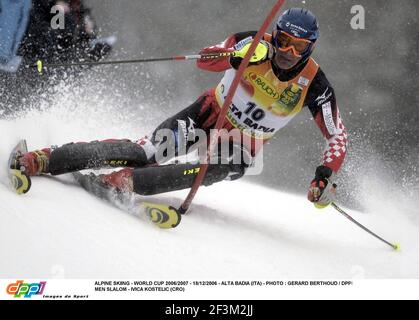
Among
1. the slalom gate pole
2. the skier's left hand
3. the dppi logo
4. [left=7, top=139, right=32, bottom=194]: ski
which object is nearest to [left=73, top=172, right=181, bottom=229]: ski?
the slalom gate pole

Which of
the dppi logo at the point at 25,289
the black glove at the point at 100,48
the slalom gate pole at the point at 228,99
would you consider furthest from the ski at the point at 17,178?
the black glove at the point at 100,48

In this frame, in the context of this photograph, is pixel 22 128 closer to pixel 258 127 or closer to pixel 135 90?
pixel 258 127

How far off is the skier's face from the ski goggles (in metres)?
0.03

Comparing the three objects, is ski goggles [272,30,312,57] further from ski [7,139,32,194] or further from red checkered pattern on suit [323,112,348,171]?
ski [7,139,32,194]

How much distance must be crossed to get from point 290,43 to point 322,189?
74 centimetres

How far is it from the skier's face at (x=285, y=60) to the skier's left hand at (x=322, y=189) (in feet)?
1.80

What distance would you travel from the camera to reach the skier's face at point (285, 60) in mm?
2631

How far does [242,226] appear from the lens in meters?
2.74

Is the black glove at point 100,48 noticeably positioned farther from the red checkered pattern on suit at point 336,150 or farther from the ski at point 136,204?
the red checkered pattern on suit at point 336,150

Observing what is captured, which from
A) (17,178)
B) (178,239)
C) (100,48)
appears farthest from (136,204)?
(100,48)
